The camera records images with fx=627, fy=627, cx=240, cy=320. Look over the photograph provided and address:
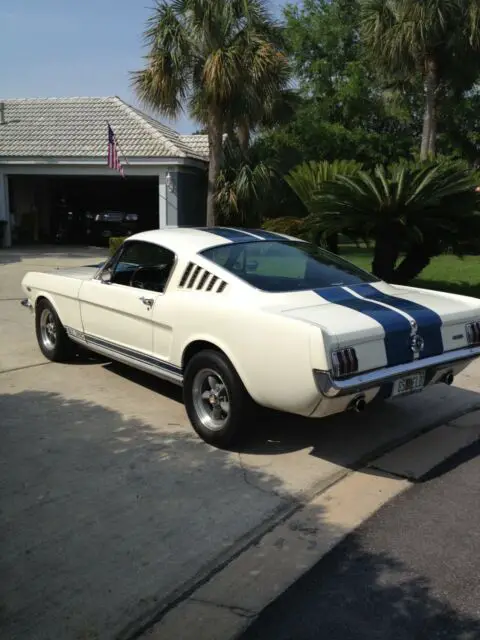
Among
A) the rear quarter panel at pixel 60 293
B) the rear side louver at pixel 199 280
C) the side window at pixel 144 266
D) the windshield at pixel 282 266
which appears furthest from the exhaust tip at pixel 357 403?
the rear quarter panel at pixel 60 293

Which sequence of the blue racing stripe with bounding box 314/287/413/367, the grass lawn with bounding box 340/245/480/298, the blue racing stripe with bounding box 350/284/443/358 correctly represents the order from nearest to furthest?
the blue racing stripe with bounding box 314/287/413/367
the blue racing stripe with bounding box 350/284/443/358
the grass lawn with bounding box 340/245/480/298

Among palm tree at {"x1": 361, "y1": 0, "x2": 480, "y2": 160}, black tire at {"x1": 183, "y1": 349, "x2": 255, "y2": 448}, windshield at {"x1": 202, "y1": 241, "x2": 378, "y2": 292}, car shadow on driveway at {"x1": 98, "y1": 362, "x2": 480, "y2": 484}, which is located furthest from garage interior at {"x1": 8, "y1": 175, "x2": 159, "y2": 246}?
black tire at {"x1": 183, "y1": 349, "x2": 255, "y2": 448}

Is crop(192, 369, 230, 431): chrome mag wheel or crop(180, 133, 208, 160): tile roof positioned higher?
Result: crop(180, 133, 208, 160): tile roof

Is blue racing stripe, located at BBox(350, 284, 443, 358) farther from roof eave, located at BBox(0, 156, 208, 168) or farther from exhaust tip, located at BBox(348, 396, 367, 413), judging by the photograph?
roof eave, located at BBox(0, 156, 208, 168)

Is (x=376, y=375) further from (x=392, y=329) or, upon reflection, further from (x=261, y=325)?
(x=261, y=325)

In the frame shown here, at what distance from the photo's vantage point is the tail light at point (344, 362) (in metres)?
3.81

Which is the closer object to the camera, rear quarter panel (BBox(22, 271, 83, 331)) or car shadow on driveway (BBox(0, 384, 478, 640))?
car shadow on driveway (BBox(0, 384, 478, 640))

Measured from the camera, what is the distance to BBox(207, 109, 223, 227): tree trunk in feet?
59.5

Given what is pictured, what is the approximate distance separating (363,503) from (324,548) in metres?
0.60

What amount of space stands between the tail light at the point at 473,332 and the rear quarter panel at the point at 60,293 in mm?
3649

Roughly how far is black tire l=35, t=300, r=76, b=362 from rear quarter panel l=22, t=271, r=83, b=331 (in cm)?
12

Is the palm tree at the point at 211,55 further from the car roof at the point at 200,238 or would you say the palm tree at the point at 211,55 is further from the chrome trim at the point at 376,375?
the chrome trim at the point at 376,375

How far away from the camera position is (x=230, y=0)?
17.5 metres

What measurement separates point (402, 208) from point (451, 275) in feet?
13.1
